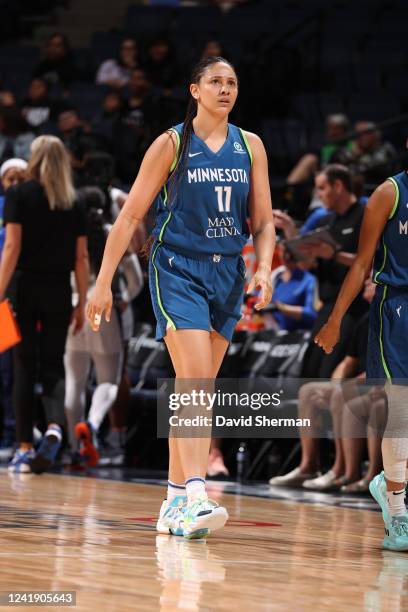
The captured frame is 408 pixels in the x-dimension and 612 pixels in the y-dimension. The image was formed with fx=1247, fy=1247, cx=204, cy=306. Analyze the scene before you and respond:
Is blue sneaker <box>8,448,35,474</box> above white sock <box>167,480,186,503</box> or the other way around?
the other way around

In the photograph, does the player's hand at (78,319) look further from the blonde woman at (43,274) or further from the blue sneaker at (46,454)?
the blue sneaker at (46,454)

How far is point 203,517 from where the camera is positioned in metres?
4.08

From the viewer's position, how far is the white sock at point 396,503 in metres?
4.30

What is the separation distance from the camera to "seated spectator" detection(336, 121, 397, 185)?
9.55 meters

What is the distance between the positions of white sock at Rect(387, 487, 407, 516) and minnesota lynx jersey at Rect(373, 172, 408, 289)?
2.37 feet

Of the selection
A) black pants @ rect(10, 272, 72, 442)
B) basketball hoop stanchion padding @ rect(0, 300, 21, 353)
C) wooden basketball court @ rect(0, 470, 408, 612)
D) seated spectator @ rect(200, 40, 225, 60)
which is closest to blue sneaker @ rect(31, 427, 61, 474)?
black pants @ rect(10, 272, 72, 442)

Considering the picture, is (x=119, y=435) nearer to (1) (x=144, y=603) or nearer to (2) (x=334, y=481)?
(2) (x=334, y=481)

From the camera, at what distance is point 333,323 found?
4.52 meters

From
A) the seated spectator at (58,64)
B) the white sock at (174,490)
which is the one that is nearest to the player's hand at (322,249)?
the white sock at (174,490)

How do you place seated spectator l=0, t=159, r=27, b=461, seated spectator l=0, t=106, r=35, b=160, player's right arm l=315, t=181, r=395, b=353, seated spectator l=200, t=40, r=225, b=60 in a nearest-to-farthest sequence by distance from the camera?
player's right arm l=315, t=181, r=395, b=353
seated spectator l=0, t=159, r=27, b=461
seated spectator l=0, t=106, r=35, b=160
seated spectator l=200, t=40, r=225, b=60

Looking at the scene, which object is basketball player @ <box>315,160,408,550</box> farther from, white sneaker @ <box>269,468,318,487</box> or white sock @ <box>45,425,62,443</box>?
white sock @ <box>45,425,62,443</box>

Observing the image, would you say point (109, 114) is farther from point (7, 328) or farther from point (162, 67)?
point (7, 328)

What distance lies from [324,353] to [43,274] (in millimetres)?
1643

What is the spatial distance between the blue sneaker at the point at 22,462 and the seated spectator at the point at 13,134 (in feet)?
14.9
